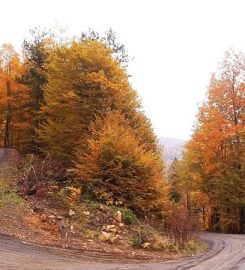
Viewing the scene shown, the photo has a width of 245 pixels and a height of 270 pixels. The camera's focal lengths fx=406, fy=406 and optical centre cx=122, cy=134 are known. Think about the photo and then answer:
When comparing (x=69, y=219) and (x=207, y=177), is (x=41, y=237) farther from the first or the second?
(x=207, y=177)

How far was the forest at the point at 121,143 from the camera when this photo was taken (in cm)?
2250

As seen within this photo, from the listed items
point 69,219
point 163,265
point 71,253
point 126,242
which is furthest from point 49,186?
point 163,265

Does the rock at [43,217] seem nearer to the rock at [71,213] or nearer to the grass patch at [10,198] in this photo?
the rock at [71,213]

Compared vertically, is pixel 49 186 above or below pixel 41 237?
above

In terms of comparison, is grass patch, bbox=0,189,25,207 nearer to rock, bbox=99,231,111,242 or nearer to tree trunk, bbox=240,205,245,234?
rock, bbox=99,231,111,242

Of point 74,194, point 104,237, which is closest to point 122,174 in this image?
point 74,194

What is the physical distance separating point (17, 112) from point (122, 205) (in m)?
20.4

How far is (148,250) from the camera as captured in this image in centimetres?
1584

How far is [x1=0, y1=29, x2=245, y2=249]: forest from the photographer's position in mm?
22500

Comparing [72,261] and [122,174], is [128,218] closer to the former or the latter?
[122,174]

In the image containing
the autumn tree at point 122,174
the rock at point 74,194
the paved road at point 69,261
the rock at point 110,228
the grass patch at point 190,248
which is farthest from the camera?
the autumn tree at point 122,174

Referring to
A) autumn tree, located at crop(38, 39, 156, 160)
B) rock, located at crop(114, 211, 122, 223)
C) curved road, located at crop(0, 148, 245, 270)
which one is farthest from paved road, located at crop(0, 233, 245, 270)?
autumn tree, located at crop(38, 39, 156, 160)

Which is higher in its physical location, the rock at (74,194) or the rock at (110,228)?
the rock at (74,194)

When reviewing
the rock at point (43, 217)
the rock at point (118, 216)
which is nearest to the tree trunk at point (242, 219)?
the rock at point (118, 216)
